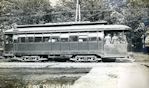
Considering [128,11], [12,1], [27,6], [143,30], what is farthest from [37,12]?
[143,30]

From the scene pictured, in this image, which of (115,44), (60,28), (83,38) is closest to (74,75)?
(115,44)

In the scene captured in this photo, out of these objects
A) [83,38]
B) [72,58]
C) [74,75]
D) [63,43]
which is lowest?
[74,75]

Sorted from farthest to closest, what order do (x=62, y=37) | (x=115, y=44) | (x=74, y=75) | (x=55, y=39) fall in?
(x=62, y=37), (x=55, y=39), (x=115, y=44), (x=74, y=75)

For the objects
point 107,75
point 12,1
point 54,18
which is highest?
point 12,1

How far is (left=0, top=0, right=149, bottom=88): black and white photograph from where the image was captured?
3.71 m

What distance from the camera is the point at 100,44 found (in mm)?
5289

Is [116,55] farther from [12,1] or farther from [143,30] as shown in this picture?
[12,1]

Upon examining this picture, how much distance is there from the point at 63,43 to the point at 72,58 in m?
0.54

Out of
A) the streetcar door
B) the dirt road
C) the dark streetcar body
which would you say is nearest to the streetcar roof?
the dark streetcar body

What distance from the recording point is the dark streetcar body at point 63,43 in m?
4.60

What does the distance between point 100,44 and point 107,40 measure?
1.15ft

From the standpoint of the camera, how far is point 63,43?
542cm

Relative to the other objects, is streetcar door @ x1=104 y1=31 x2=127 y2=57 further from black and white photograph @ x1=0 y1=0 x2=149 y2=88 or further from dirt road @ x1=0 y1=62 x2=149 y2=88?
dirt road @ x1=0 y1=62 x2=149 y2=88

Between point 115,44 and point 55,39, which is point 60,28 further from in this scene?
point 115,44
